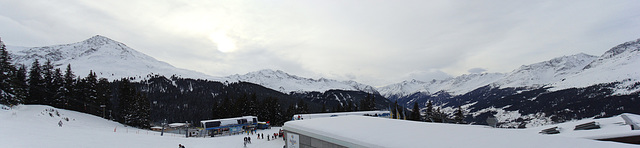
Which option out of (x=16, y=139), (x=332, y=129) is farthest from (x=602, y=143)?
(x=16, y=139)

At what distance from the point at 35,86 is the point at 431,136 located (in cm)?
6545

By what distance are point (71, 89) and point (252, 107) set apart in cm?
3262

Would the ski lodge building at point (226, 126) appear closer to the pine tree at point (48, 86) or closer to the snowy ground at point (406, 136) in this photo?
the snowy ground at point (406, 136)

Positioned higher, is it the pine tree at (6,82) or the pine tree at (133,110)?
the pine tree at (6,82)

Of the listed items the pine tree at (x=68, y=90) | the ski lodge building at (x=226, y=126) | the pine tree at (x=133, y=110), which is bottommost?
the ski lodge building at (x=226, y=126)

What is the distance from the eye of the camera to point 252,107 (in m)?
60.3

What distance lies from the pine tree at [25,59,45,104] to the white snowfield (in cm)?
5856

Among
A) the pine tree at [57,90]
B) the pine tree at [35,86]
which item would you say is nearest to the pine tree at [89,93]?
the pine tree at [57,90]

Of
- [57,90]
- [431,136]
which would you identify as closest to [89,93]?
[57,90]

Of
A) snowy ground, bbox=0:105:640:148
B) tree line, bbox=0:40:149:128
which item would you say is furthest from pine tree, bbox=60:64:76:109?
snowy ground, bbox=0:105:640:148

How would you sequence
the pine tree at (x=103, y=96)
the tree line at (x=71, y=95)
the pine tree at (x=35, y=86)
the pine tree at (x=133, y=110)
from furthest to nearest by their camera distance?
the pine tree at (x=103, y=96), the pine tree at (x=133, y=110), the tree line at (x=71, y=95), the pine tree at (x=35, y=86)

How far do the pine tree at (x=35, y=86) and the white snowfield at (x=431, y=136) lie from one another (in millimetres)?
58560

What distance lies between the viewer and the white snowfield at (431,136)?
8.08 metres

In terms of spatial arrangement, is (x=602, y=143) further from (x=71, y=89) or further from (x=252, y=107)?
(x=71, y=89)
